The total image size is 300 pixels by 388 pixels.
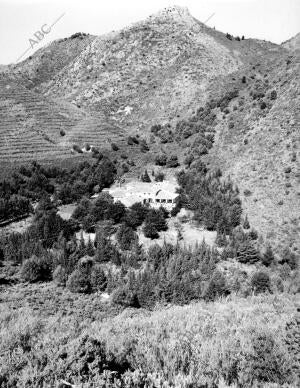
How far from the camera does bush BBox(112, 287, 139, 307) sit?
3180 cm

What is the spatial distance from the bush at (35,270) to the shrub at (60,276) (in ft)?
4.00

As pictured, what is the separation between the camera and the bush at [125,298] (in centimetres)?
3180

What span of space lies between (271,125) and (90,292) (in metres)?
49.6

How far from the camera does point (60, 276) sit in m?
37.8

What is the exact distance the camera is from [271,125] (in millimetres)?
69688

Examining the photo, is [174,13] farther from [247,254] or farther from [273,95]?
[247,254]

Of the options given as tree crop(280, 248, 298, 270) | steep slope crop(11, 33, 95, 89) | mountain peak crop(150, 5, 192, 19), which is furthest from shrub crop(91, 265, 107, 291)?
mountain peak crop(150, 5, 192, 19)

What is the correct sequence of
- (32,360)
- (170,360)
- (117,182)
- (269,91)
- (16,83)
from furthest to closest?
1. (16,83)
2. (269,91)
3. (117,182)
4. (170,360)
5. (32,360)

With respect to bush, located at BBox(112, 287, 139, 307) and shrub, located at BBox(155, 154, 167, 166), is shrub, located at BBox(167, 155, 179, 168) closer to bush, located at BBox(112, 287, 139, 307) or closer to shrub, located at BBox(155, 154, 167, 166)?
shrub, located at BBox(155, 154, 167, 166)

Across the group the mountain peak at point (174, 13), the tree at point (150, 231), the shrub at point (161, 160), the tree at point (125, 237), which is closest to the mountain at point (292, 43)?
the mountain peak at point (174, 13)

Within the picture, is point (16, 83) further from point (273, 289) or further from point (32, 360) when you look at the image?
point (32, 360)

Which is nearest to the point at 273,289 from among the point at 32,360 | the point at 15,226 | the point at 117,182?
the point at 32,360

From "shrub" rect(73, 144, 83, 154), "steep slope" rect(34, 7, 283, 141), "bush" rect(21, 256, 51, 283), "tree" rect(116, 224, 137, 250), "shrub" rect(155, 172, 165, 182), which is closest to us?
"bush" rect(21, 256, 51, 283)

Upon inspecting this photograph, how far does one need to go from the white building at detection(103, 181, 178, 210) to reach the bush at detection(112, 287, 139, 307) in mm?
30483
